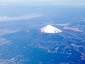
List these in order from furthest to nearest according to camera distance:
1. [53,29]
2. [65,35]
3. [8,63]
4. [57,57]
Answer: [53,29] < [65,35] < [57,57] < [8,63]

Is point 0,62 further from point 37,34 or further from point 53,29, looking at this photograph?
point 53,29

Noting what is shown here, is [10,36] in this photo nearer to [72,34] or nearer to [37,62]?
[72,34]

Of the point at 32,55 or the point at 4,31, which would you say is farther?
the point at 4,31

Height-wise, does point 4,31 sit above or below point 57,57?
below

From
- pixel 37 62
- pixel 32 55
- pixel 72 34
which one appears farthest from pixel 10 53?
pixel 72 34

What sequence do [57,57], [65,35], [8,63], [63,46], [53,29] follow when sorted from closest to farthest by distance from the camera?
[8,63], [57,57], [63,46], [65,35], [53,29]

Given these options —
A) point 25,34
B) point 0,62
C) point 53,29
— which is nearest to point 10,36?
point 25,34

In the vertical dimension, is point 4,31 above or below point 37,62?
below

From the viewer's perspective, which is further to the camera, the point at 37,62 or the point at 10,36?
the point at 10,36

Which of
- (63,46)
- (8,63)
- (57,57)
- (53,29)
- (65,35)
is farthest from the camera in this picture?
(53,29)
